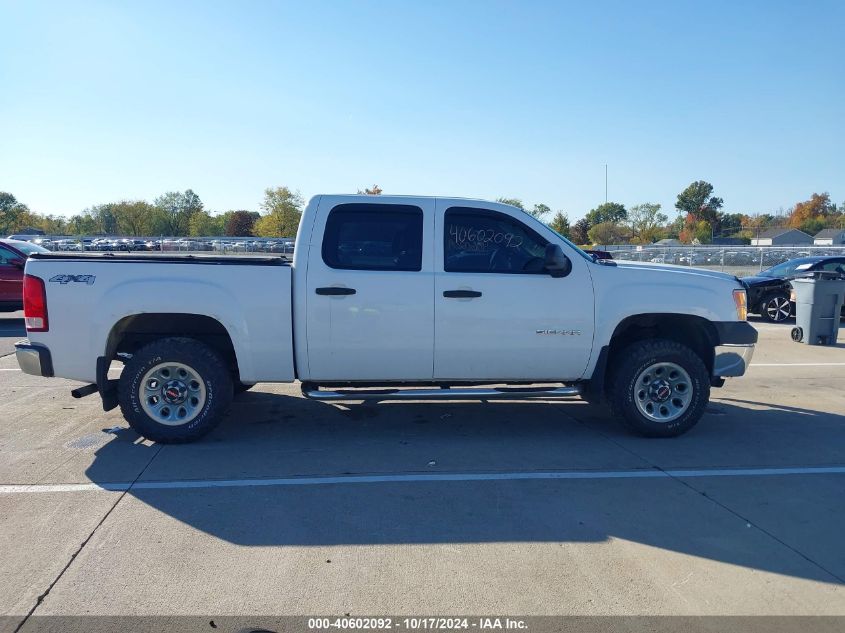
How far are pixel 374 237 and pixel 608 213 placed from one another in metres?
91.9

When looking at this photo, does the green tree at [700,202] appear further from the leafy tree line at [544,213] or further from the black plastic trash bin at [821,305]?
the black plastic trash bin at [821,305]

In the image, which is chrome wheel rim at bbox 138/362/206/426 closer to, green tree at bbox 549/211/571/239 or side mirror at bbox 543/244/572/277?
side mirror at bbox 543/244/572/277

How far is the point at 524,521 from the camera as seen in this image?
4234 mm

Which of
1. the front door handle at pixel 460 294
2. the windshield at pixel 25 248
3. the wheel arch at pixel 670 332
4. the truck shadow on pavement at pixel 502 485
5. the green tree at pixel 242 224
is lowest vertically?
the truck shadow on pavement at pixel 502 485

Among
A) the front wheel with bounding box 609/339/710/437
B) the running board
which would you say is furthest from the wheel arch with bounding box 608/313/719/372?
the running board

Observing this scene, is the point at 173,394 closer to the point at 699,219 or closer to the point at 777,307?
the point at 777,307

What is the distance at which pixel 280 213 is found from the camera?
160 feet

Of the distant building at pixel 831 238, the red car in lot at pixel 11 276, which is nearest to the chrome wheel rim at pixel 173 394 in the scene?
the red car in lot at pixel 11 276

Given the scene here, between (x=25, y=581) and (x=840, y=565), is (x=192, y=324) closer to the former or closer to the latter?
(x=25, y=581)

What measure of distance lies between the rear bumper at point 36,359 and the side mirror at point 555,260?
439 centimetres

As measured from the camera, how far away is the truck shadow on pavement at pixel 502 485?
13.3 ft

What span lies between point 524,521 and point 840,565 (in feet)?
6.03

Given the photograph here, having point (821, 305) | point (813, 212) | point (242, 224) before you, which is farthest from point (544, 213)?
point (813, 212)

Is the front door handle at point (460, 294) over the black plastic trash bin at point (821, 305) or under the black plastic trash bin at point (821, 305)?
over
